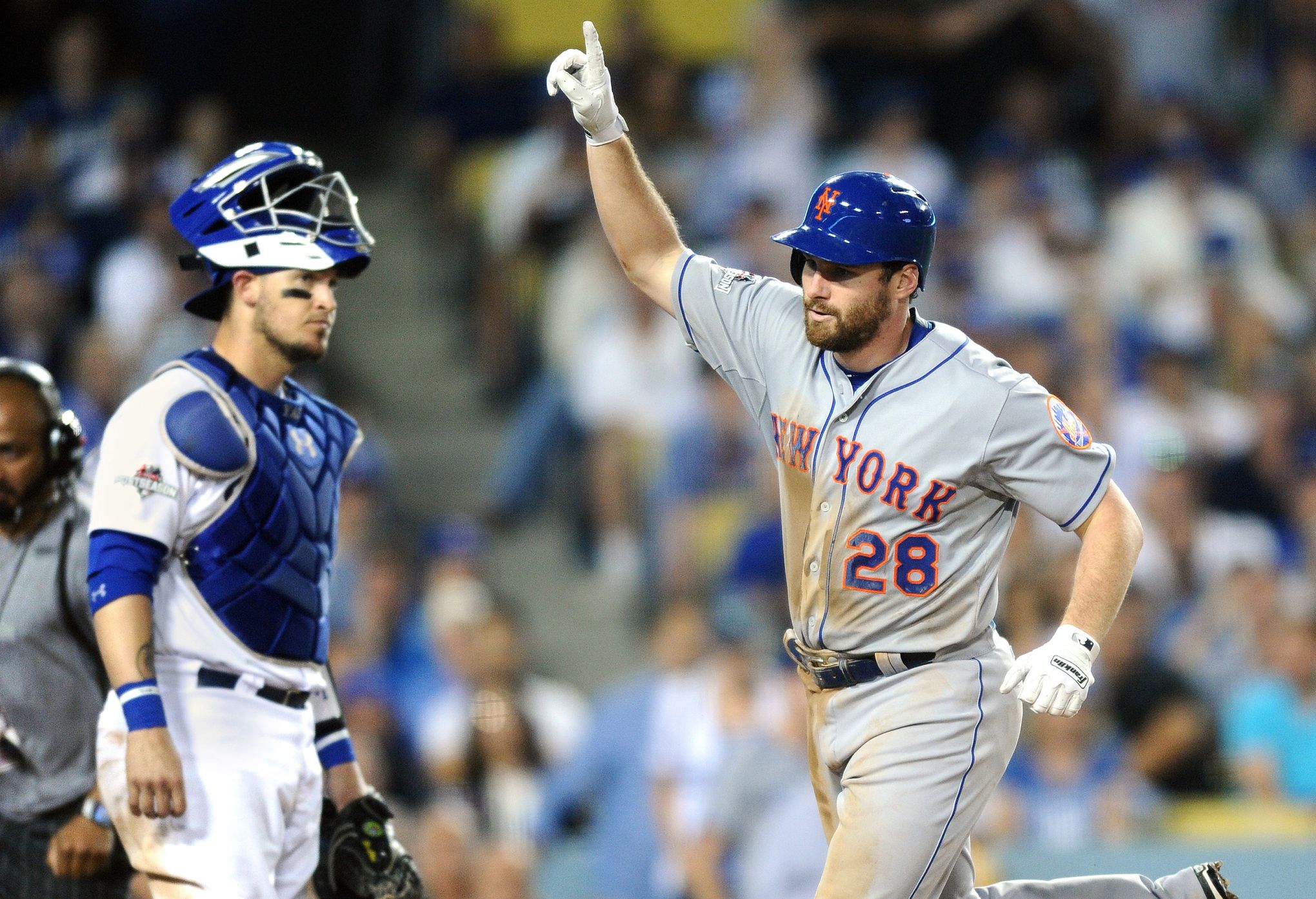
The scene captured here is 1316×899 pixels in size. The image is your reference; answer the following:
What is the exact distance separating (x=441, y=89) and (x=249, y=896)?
7.54 metres

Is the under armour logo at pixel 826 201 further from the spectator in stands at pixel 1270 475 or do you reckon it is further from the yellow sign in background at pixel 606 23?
the yellow sign in background at pixel 606 23

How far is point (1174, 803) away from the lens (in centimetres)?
723

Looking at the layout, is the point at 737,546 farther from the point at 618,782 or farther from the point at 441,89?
the point at 441,89

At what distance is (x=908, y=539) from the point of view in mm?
3684

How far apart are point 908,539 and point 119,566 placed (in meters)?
1.66

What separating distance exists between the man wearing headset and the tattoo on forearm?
0.53 metres

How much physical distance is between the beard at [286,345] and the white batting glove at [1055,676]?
5.39ft

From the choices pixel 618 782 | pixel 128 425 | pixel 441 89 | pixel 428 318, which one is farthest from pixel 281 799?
pixel 441 89

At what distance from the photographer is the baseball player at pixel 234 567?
3465mm

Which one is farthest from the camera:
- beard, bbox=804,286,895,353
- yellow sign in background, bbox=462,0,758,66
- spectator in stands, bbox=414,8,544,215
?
yellow sign in background, bbox=462,0,758,66

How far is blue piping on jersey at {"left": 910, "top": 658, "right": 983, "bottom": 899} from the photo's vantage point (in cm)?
360

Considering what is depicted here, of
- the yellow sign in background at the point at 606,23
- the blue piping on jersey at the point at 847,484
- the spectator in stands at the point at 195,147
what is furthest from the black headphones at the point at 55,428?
the yellow sign in background at the point at 606,23

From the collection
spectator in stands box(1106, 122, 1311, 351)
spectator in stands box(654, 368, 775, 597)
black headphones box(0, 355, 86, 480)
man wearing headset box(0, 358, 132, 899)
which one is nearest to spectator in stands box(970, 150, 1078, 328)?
spectator in stands box(1106, 122, 1311, 351)

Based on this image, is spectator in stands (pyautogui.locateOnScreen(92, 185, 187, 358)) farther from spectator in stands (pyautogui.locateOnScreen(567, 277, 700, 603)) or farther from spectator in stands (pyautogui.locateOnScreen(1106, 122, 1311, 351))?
spectator in stands (pyautogui.locateOnScreen(1106, 122, 1311, 351))
